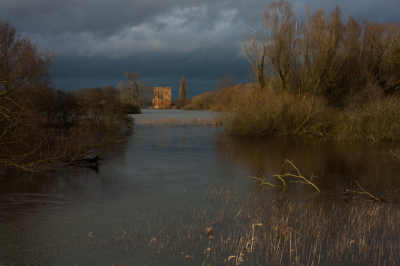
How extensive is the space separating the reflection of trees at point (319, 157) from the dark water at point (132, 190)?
39mm

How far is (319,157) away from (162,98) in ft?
352

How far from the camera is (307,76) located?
30.1m

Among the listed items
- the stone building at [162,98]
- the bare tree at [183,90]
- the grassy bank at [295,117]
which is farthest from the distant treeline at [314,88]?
the bare tree at [183,90]

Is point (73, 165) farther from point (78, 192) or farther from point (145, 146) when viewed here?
point (145, 146)

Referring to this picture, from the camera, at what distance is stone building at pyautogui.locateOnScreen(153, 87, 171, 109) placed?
11794 centimetres

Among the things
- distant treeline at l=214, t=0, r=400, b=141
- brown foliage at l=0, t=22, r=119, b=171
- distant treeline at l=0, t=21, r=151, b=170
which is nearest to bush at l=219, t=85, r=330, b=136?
distant treeline at l=214, t=0, r=400, b=141

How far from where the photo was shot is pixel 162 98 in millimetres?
122875

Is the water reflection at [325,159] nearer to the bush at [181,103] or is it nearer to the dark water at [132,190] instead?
the dark water at [132,190]

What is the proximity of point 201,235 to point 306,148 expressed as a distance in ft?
50.4

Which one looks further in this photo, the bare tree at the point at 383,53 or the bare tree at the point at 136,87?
the bare tree at the point at 136,87

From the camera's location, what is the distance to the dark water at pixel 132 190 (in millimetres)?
6410

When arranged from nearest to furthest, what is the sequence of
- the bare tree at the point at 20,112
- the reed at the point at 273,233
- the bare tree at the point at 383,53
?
the reed at the point at 273,233 → the bare tree at the point at 20,112 → the bare tree at the point at 383,53

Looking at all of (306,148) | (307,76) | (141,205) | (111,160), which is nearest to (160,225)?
(141,205)

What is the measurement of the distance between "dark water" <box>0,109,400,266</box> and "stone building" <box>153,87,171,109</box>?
9821 cm
